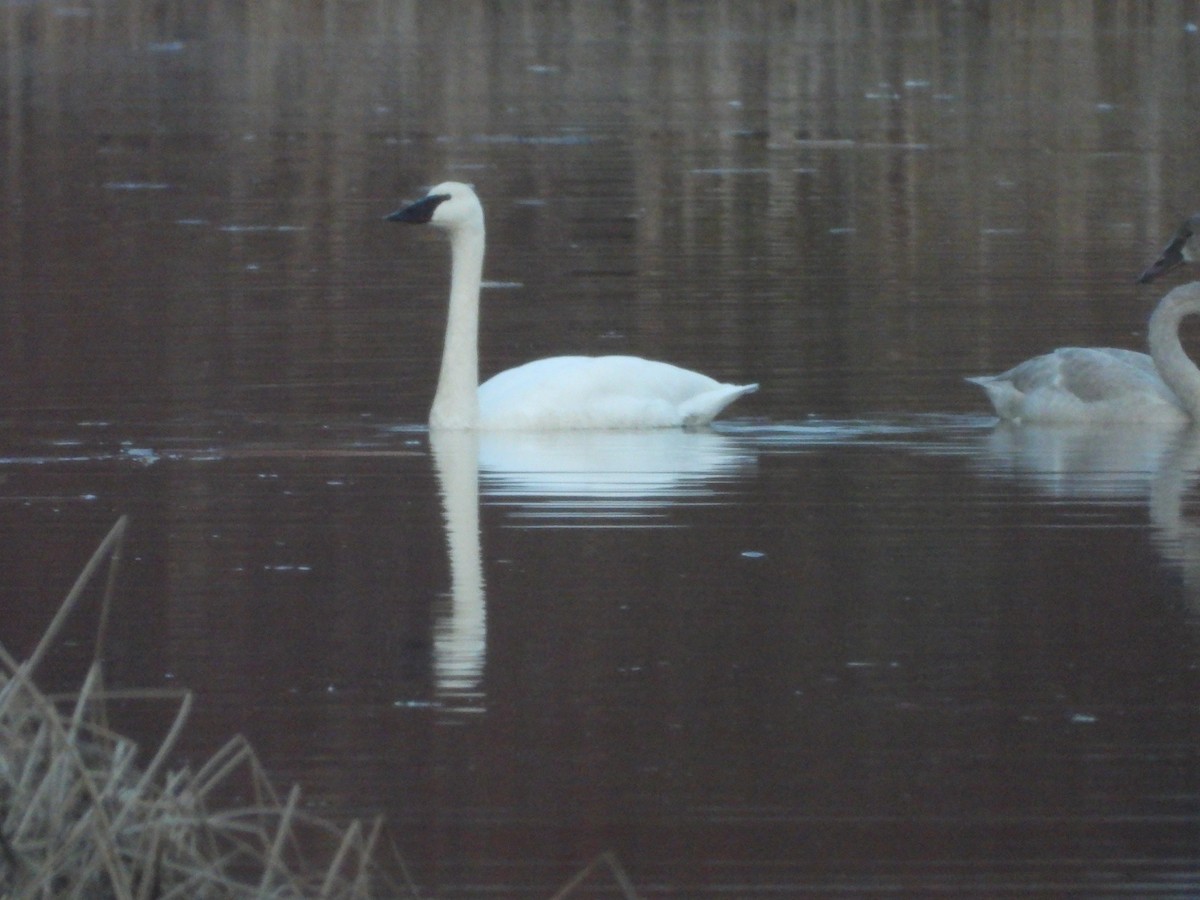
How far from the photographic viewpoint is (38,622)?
761 centimetres

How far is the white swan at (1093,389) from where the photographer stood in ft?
39.0

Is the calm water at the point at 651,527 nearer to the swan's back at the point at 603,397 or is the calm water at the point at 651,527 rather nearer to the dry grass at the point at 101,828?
the swan's back at the point at 603,397

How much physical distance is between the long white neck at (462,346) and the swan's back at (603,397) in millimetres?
112

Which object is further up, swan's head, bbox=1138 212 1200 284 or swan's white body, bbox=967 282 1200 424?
swan's head, bbox=1138 212 1200 284

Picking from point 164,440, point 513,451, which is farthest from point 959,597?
point 164,440

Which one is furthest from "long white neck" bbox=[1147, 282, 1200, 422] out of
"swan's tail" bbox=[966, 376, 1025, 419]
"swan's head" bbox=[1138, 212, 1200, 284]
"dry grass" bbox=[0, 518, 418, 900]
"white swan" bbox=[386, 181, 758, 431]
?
"dry grass" bbox=[0, 518, 418, 900]

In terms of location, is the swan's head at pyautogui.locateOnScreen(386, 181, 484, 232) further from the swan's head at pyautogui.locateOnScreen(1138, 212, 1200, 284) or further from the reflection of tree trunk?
the swan's head at pyautogui.locateOnScreen(1138, 212, 1200, 284)

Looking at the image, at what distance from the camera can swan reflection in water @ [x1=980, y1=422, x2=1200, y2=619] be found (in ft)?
29.5

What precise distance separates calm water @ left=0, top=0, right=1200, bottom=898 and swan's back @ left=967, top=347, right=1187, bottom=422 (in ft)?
0.44

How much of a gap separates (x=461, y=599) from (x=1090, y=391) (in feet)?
15.7

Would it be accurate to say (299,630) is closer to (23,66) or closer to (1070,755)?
(1070,755)

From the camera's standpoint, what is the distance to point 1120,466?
1069 centimetres

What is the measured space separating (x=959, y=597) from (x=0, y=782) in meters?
3.97

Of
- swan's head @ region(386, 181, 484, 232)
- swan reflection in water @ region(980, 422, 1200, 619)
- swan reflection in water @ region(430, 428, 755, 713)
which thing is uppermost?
swan's head @ region(386, 181, 484, 232)
